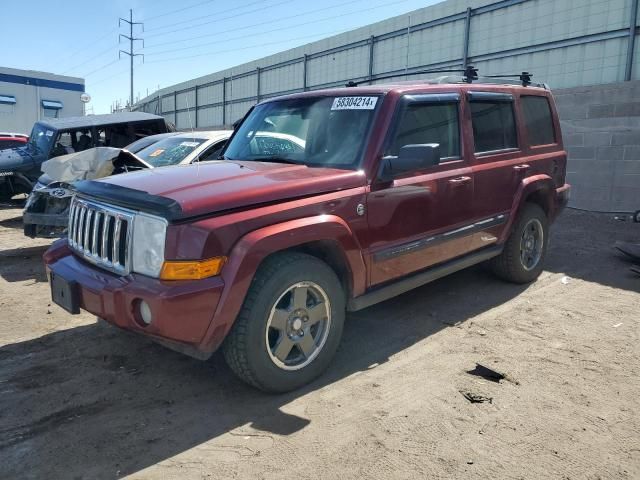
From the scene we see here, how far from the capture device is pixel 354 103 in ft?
13.0

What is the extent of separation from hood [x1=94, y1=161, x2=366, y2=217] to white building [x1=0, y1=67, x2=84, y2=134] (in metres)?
31.4

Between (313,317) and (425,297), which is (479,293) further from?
(313,317)

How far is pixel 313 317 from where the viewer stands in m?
3.33

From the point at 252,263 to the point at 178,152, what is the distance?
471 centimetres

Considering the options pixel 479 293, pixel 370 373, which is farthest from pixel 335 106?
pixel 479 293

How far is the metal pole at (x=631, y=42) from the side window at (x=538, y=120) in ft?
16.7

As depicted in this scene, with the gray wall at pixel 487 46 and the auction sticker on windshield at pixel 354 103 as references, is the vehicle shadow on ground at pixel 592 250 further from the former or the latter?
the auction sticker on windshield at pixel 354 103

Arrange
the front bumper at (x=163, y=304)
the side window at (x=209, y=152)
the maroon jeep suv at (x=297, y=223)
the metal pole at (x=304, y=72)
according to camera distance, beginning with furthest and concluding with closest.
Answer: the metal pole at (x=304, y=72)
the side window at (x=209, y=152)
the maroon jeep suv at (x=297, y=223)
the front bumper at (x=163, y=304)

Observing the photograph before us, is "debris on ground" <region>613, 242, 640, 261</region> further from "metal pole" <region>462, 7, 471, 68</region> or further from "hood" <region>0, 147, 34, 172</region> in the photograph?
"hood" <region>0, 147, 34, 172</region>

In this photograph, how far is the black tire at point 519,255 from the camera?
5203 mm

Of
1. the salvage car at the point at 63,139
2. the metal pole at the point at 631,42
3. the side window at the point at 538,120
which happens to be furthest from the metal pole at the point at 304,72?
the side window at the point at 538,120

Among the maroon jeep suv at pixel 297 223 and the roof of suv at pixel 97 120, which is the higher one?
the roof of suv at pixel 97 120

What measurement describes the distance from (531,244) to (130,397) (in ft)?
13.9

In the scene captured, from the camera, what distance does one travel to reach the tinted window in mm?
4639
